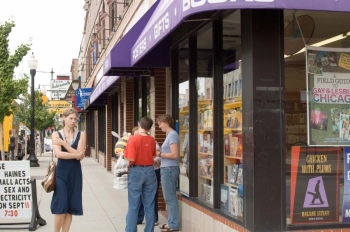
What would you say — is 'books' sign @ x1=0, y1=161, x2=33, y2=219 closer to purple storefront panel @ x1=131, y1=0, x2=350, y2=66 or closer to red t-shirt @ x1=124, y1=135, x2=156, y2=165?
red t-shirt @ x1=124, y1=135, x2=156, y2=165

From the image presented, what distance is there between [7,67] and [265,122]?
13.4 m

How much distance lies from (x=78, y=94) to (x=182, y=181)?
18824mm

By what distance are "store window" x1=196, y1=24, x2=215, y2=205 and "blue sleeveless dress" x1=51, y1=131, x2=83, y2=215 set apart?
171 cm

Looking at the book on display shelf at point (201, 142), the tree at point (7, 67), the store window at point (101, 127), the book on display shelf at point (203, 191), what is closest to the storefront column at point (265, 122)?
the book on display shelf at point (203, 191)

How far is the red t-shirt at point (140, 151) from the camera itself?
7082 millimetres

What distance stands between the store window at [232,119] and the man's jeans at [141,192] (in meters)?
1.31

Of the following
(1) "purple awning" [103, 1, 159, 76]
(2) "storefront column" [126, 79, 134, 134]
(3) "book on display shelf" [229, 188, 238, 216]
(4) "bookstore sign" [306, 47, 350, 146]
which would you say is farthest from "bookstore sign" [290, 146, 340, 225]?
(2) "storefront column" [126, 79, 134, 134]

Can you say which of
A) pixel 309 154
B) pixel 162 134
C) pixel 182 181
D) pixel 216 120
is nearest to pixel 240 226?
pixel 309 154

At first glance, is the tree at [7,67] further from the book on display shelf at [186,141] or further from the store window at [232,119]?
the store window at [232,119]

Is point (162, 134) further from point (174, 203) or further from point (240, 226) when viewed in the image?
point (240, 226)

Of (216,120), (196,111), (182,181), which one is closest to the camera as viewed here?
(216,120)

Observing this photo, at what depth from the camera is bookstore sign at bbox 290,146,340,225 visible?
16.8 ft

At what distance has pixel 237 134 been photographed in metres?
5.79

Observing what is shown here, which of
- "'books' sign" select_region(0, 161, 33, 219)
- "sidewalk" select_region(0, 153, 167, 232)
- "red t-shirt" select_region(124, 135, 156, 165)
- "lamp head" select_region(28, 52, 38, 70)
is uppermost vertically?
"lamp head" select_region(28, 52, 38, 70)
